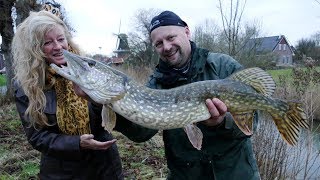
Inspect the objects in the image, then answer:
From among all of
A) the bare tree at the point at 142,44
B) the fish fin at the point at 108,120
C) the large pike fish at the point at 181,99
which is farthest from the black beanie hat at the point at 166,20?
the bare tree at the point at 142,44

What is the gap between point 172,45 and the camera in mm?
2355

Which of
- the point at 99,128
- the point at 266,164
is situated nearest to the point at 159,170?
the point at 266,164

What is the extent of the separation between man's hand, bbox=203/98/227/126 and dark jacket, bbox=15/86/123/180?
732 mm

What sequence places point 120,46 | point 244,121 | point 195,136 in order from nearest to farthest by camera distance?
point 195,136 → point 244,121 → point 120,46

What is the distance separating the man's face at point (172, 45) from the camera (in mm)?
2367

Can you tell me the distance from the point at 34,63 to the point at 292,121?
5.55 feet

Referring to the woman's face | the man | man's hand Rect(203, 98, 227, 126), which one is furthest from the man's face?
the woman's face

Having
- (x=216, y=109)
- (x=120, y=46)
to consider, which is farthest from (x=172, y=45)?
(x=120, y=46)

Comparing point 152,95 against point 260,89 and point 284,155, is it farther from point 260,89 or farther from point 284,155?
point 284,155

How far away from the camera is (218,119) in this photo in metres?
2.17

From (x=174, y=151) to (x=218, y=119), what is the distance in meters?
0.37

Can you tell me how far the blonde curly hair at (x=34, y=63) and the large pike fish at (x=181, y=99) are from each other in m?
0.29

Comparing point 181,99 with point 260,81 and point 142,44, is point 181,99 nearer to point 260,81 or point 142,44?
point 260,81

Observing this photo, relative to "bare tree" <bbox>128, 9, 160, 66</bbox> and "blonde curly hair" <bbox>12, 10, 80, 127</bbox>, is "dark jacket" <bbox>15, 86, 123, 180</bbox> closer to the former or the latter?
"blonde curly hair" <bbox>12, 10, 80, 127</bbox>
